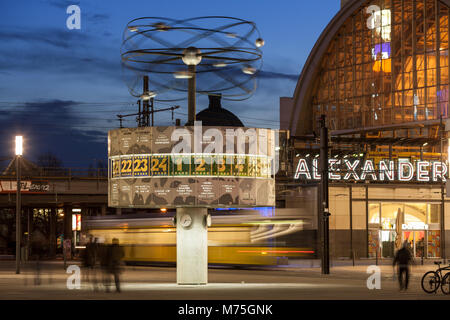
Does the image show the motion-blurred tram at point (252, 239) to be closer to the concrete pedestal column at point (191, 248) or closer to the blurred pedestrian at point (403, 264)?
the concrete pedestal column at point (191, 248)

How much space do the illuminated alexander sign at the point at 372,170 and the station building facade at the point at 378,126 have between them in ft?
0.28

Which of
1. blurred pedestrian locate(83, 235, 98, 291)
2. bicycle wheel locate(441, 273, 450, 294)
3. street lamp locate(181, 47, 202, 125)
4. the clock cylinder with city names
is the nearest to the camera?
bicycle wheel locate(441, 273, 450, 294)

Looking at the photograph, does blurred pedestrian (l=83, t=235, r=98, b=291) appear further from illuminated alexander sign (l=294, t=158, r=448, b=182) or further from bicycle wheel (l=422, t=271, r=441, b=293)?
illuminated alexander sign (l=294, t=158, r=448, b=182)

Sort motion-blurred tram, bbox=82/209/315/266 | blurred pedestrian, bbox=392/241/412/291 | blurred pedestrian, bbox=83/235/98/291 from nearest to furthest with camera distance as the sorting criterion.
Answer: blurred pedestrian, bbox=83/235/98/291
blurred pedestrian, bbox=392/241/412/291
motion-blurred tram, bbox=82/209/315/266

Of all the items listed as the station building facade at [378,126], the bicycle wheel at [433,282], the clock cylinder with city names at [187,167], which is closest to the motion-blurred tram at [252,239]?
the station building facade at [378,126]

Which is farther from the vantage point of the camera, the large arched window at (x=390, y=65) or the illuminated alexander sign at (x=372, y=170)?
the large arched window at (x=390, y=65)

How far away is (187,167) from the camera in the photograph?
1271 inches

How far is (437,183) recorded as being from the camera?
229ft

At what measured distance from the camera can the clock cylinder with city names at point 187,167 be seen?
32156 millimetres

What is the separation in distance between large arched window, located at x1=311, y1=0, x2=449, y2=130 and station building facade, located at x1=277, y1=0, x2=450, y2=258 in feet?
0.34

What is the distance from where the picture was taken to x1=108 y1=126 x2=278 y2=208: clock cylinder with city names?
1266 inches

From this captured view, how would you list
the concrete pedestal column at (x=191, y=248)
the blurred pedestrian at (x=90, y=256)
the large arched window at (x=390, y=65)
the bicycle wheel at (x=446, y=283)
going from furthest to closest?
1. the large arched window at (x=390, y=65)
2. the concrete pedestal column at (x=191, y=248)
3. the blurred pedestrian at (x=90, y=256)
4. the bicycle wheel at (x=446, y=283)

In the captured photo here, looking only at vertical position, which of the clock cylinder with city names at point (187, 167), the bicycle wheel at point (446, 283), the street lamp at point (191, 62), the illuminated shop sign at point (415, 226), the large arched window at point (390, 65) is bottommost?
the bicycle wheel at point (446, 283)

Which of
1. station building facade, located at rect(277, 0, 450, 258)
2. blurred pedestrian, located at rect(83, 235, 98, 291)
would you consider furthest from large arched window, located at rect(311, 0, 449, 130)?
blurred pedestrian, located at rect(83, 235, 98, 291)
